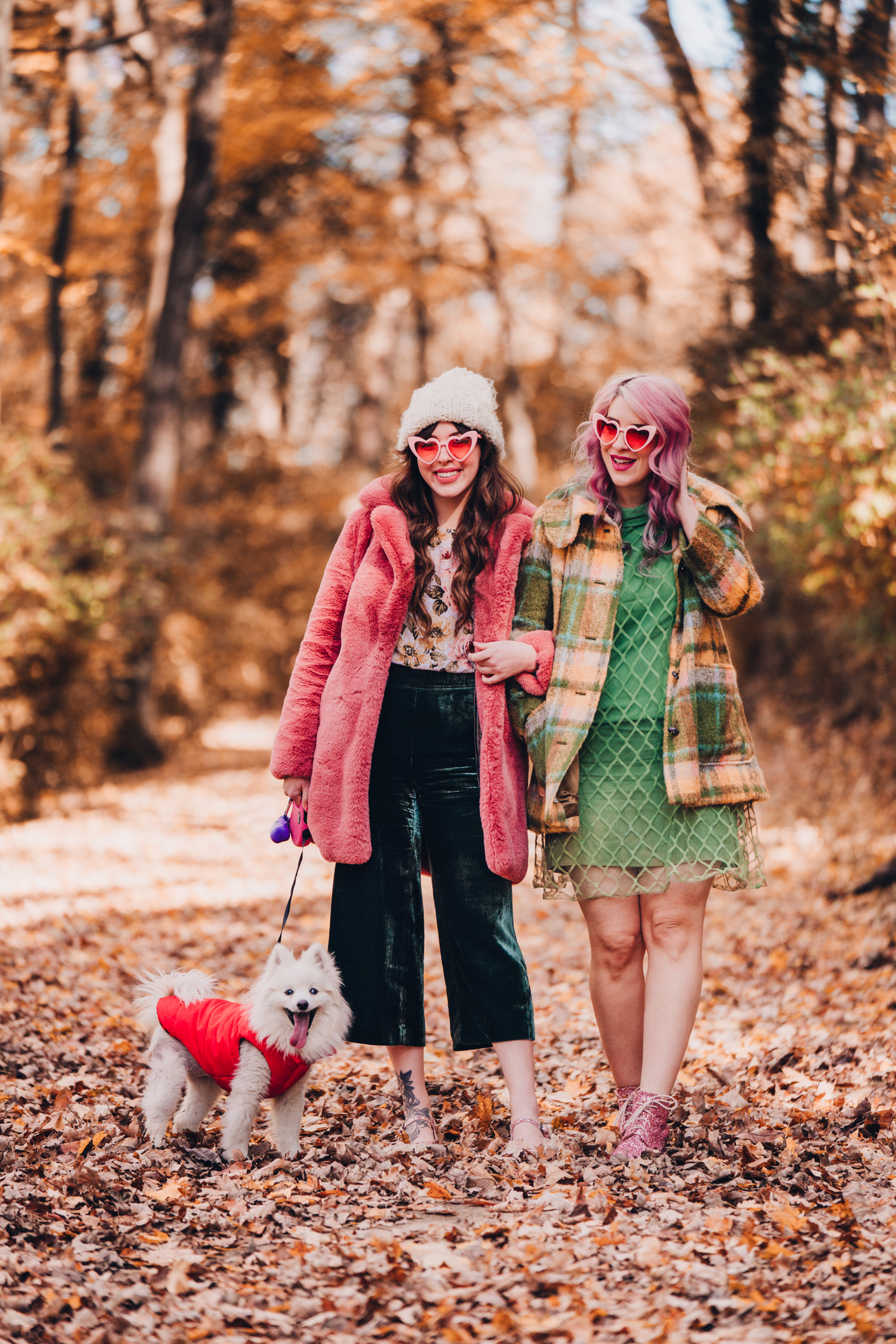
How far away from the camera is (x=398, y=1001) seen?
3.75 m

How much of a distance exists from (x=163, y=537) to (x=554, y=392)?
11.0 m

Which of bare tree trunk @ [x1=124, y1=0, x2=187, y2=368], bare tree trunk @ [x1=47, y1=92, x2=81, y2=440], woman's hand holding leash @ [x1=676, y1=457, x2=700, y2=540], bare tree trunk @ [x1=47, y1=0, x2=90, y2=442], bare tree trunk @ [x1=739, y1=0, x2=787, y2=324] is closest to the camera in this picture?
woman's hand holding leash @ [x1=676, y1=457, x2=700, y2=540]

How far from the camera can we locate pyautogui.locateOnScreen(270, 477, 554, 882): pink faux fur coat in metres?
3.62

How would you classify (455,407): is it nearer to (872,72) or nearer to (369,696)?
(369,696)

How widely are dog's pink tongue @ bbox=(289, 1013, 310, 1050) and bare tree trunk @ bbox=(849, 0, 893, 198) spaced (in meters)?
4.80

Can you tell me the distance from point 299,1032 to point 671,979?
108 centimetres

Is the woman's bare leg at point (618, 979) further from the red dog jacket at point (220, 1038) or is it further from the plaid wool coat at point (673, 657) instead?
the red dog jacket at point (220, 1038)

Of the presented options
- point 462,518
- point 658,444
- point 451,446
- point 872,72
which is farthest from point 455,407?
point 872,72

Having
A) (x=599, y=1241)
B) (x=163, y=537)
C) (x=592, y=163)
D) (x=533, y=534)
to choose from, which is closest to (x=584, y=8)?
(x=592, y=163)

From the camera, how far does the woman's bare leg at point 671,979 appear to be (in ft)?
11.7

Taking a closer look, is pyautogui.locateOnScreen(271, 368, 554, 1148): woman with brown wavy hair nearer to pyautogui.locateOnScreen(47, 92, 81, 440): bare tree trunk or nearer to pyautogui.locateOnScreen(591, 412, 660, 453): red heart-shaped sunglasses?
pyautogui.locateOnScreen(591, 412, 660, 453): red heart-shaped sunglasses

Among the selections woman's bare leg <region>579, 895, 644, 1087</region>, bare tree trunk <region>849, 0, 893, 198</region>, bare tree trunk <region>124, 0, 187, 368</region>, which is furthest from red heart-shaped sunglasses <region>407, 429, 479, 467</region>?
bare tree trunk <region>124, 0, 187, 368</region>

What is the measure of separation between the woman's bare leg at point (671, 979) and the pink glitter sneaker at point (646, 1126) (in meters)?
0.03

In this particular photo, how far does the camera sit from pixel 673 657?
3.56 metres
